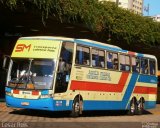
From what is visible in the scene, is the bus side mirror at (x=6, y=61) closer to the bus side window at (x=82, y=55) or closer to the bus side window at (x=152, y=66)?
the bus side window at (x=82, y=55)

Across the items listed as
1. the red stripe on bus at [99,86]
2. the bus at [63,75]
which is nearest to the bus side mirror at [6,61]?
the bus at [63,75]

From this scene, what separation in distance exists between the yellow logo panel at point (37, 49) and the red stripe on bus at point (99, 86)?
1557 mm

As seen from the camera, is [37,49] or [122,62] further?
[122,62]

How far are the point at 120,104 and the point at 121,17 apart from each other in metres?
9.85

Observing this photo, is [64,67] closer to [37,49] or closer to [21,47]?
[37,49]

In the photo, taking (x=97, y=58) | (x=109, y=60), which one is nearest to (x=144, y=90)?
(x=109, y=60)

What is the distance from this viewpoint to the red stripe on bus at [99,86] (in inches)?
830

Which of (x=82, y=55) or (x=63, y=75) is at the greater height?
(x=82, y=55)

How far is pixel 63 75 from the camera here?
66.0 feet

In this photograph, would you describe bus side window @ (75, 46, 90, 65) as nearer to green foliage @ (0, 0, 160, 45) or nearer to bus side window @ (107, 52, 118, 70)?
bus side window @ (107, 52, 118, 70)

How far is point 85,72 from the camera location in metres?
21.6

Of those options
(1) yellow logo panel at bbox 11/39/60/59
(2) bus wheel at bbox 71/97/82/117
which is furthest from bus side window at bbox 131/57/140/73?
(1) yellow logo panel at bbox 11/39/60/59

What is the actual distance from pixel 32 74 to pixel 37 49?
3.43 ft

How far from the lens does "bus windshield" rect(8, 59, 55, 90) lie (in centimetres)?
1966
